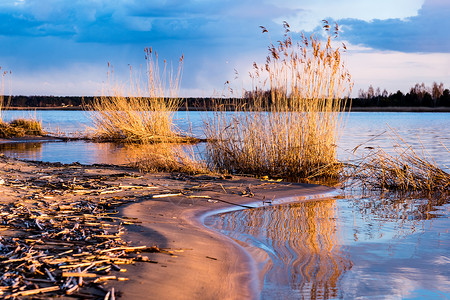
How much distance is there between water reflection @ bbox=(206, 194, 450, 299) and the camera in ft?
10.7

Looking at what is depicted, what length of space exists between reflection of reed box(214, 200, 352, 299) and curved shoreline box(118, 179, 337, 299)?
245 mm

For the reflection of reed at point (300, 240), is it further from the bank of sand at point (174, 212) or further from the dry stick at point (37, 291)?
the dry stick at point (37, 291)

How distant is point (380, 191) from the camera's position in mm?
7617

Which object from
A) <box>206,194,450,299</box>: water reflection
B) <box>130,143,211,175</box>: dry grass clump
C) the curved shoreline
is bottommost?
<box>206,194,450,299</box>: water reflection

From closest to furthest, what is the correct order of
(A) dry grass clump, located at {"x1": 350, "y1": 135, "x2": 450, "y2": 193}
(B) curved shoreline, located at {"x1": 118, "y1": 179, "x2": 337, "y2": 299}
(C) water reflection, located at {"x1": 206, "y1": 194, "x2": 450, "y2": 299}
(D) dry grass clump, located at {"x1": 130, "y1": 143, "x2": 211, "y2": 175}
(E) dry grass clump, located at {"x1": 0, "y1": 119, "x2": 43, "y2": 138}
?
1. (B) curved shoreline, located at {"x1": 118, "y1": 179, "x2": 337, "y2": 299}
2. (C) water reflection, located at {"x1": 206, "y1": 194, "x2": 450, "y2": 299}
3. (A) dry grass clump, located at {"x1": 350, "y1": 135, "x2": 450, "y2": 193}
4. (D) dry grass clump, located at {"x1": 130, "y1": 143, "x2": 211, "y2": 175}
5. (E) dry grass clump, located at {"x1": 0, "y1": 119, "x2": 43, "y2": 138}

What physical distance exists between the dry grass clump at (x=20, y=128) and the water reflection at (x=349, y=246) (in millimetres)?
15568

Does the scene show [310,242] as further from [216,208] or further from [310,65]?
[310,65]

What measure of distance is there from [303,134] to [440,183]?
8.04 ft

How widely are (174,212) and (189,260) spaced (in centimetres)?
175

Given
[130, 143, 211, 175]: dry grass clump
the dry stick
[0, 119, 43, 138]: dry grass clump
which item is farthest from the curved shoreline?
[0, 119, 43, 138]: dry grass clump

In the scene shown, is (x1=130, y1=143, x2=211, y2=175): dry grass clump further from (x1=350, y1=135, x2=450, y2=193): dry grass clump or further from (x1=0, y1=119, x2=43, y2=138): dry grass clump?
(x1=0, y1=119, x2=43, y2=138): dry grass clump

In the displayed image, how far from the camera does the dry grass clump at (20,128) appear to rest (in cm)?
1825

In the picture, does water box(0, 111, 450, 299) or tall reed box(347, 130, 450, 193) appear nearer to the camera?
water box(0, 111, 450, 299)

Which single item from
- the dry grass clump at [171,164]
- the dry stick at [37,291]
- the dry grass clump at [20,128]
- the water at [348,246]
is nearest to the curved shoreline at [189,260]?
the water at [348,246]
